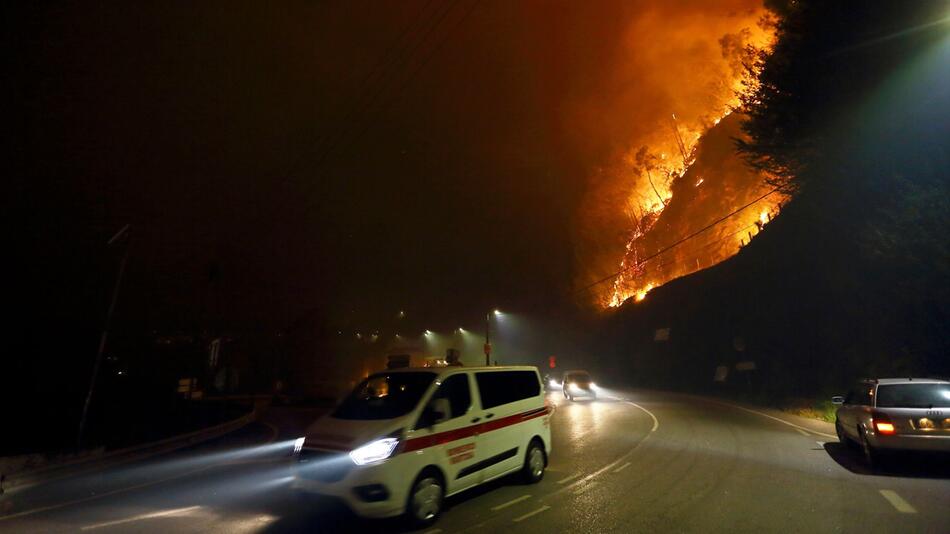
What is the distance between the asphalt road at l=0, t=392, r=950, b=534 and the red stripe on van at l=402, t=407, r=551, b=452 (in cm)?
92

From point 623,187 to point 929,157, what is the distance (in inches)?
1693

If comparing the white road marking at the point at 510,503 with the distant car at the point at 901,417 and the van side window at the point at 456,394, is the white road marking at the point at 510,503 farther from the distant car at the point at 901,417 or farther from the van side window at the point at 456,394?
the distant car at the point at 901,417

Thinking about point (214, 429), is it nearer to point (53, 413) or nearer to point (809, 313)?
point (53, 413)

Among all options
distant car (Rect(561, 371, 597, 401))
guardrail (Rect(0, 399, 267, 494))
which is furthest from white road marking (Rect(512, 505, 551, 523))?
distant car (Rect(561, 371, 597, 401))

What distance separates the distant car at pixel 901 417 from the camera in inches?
366

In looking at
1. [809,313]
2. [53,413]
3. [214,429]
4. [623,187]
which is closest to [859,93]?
[809,313]

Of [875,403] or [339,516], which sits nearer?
[339,516]

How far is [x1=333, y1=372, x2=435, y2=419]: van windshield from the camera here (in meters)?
7.70

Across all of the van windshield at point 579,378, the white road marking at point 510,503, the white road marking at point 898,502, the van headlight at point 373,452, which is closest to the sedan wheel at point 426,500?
the van headlight at point 373,452

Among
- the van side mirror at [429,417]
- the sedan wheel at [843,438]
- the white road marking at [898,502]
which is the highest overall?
the van side mirror at [429,417]

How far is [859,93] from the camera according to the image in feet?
55.9

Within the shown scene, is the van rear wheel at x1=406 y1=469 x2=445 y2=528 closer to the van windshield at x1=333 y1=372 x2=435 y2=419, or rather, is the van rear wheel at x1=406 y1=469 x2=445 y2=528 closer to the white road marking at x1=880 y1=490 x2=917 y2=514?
the van windshield at x1=333 y1=372 x2=435 y2=419

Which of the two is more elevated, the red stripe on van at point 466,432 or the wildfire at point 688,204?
the wildfire at point 688,204

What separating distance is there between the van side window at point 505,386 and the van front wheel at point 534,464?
2.64ft
